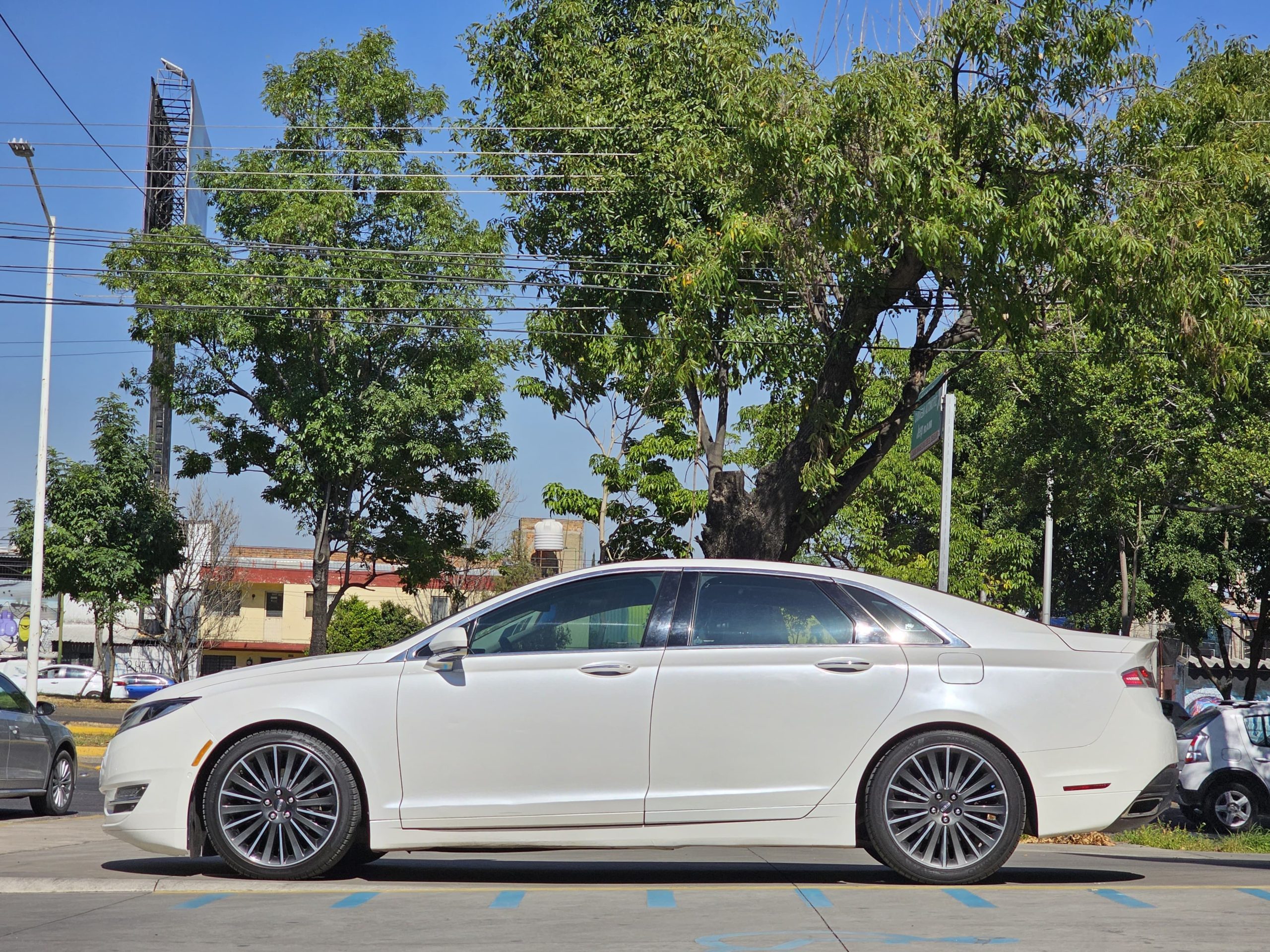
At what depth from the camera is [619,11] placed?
21.1 metres

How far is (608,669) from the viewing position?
6465 mm

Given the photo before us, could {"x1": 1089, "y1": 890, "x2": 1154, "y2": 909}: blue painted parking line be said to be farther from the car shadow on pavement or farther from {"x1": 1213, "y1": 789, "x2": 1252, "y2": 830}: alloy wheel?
{"x1": 1213, "y1": 789, "x2": 1252, "y2": 830}: alloy wheel

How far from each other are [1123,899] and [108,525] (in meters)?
32.5

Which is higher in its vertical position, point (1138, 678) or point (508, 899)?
point (1138, 678)

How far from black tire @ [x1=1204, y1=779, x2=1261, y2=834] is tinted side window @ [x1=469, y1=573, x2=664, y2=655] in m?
10.9

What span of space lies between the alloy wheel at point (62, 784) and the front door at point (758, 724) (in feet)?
30.2

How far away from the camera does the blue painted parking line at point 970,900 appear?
5796 mm

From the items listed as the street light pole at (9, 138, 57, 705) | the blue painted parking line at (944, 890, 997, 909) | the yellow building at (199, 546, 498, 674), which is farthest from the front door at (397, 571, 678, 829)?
the yellow building at (199, 546, 498, 674)

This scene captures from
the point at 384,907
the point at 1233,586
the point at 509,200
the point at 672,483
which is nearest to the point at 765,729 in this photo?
the point at 384,907

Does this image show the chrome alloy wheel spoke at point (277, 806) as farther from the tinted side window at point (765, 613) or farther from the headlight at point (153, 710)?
the tinted side window at point (765, 613)

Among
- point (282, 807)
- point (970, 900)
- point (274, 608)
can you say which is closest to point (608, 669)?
point (282, 807)

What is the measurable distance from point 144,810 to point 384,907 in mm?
1612

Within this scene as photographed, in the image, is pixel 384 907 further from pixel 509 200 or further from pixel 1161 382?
pixel 1161 382

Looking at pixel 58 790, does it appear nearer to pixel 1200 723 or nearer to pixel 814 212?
pixel 814 212
